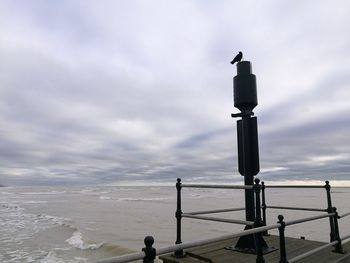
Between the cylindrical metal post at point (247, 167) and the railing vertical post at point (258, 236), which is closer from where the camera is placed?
the railing vertical post at point (258, 236)

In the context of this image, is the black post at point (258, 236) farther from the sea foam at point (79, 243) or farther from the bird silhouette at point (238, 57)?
the sea foam at point (79, 243)

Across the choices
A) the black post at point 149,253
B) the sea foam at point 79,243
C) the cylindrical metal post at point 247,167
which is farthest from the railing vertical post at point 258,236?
the sea foam at point 79,243

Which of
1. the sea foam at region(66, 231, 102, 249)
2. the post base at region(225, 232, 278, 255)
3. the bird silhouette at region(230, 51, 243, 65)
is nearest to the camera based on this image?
the post base at region(225, 232, 278, 255)

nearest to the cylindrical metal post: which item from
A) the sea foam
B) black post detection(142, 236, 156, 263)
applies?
black post detection(142, 236, 156, 263)

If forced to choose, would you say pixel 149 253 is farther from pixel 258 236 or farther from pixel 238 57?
pixel 238 57

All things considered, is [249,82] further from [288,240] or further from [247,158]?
[288,240]

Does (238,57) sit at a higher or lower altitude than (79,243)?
higher

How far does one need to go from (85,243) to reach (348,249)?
8458 mm

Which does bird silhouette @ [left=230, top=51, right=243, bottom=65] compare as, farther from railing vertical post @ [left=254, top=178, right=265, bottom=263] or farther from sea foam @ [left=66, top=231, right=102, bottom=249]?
sea foam @ [left=66, top=231, right=102, bottom=249]

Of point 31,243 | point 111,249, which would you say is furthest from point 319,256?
point 31,243

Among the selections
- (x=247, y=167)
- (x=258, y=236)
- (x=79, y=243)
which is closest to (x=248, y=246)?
(x=247, y=167)

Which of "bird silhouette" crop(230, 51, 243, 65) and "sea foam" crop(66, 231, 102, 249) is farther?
"sea foam" crop(66, 231, 102, 249)

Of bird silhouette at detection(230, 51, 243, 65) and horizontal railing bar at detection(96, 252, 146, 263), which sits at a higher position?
bird silhouette at detection(230, 51, 243, 65)

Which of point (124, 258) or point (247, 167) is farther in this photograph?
point (247, 167)
